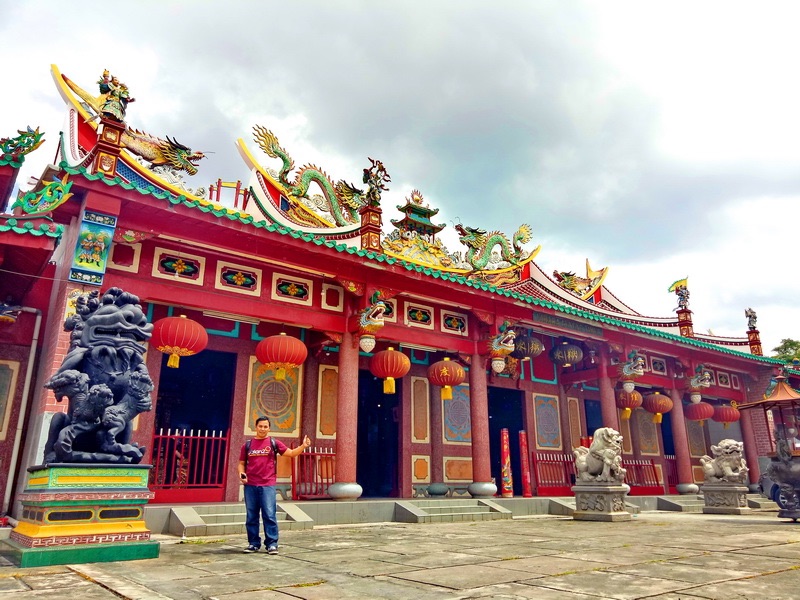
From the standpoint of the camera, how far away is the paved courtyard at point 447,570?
3.54m

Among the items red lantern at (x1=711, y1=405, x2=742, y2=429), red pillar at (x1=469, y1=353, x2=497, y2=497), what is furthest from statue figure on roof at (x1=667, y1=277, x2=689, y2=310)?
red pillar at (x1=469, y1=353, x2=497, y2=497)

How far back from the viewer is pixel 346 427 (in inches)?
400

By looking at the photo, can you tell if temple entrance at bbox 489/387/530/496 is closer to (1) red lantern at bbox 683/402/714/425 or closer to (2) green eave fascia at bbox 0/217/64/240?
(1) red lantern at bbox 683/402/714/425

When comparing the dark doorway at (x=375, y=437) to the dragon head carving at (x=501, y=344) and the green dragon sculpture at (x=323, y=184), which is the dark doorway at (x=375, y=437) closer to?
the dragon head carving at (x=501, y=344)

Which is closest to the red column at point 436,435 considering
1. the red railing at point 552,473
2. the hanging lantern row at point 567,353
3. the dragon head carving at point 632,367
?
the red railing at point 552,473

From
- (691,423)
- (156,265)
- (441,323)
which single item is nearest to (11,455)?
(156,265)

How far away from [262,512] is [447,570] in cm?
207

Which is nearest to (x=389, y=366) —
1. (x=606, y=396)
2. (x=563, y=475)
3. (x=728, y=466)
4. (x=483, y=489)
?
(x=483, y=489)

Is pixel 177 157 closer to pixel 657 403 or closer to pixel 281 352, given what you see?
pixel 281 352

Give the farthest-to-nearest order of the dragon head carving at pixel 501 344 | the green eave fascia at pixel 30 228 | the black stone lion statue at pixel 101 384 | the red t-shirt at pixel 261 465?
the dragon head carving at pixel 501 344
the green eave fascia at pixel 30 228
the red t-shirt at pixel 261 465
the black stone lion statue at pixel 101 384

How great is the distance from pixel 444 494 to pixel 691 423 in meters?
10.6

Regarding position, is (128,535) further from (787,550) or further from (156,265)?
(787,550)

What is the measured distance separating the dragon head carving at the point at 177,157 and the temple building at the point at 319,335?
0.04 metres

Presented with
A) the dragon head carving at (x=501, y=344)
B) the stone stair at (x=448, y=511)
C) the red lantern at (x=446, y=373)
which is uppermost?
the dragon head carving at (x=501, y=344)
